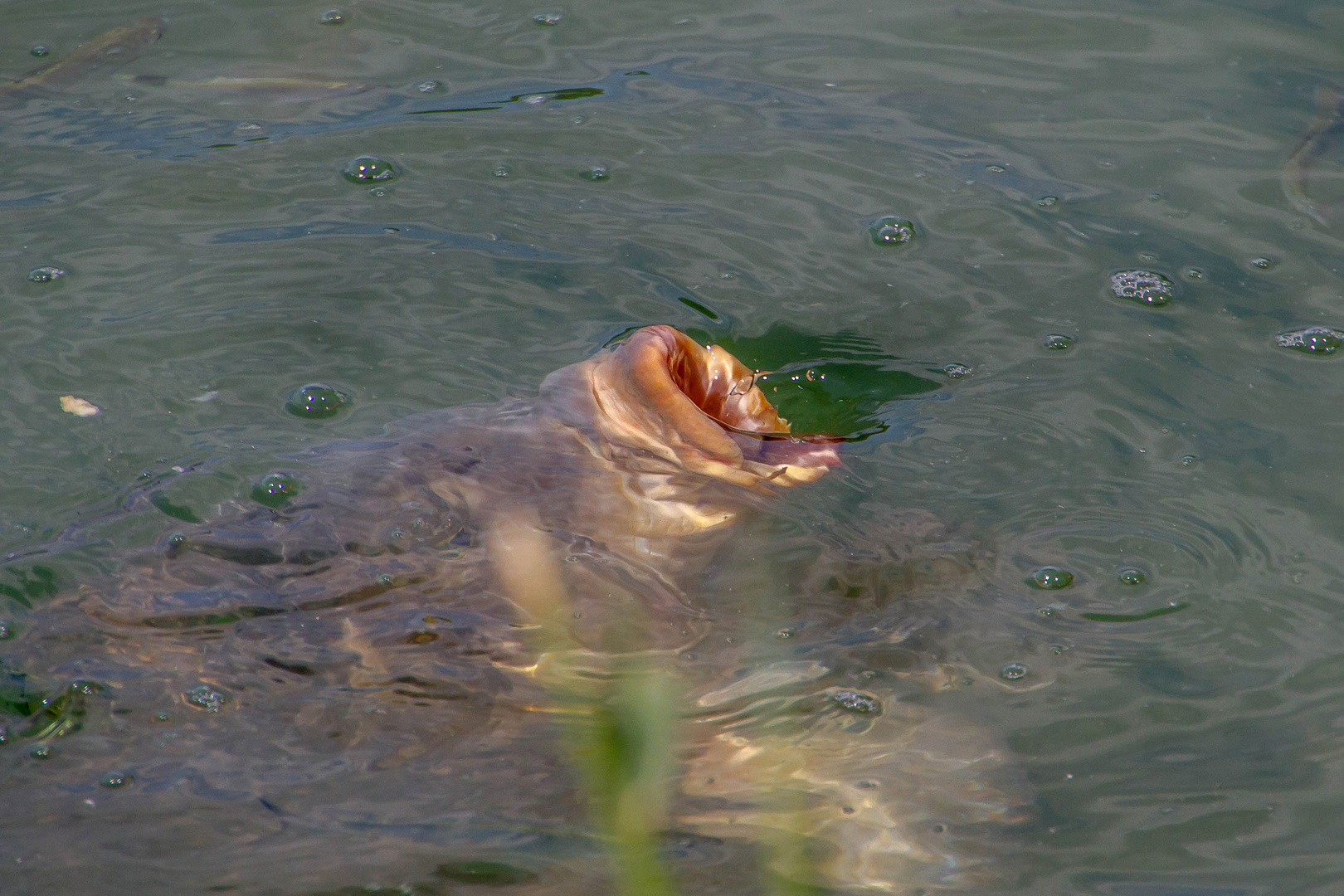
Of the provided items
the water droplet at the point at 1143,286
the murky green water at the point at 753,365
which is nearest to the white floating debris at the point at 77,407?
the murky green water at the point at 753,365

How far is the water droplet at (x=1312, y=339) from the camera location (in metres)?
2.94

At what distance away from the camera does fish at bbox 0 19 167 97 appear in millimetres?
3854

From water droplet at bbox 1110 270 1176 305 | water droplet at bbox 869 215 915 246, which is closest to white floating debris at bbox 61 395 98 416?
water droplet at bbox 869 215 915 246

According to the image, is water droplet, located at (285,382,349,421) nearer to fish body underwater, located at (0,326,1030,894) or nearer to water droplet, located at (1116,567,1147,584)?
fish body underwater, located at (0,326,1030,894)

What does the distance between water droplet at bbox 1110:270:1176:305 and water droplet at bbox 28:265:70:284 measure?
2827mm

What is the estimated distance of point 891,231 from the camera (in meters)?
3.31

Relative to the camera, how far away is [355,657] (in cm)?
206

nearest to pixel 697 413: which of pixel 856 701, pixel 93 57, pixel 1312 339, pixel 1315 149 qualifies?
pixel 856 701

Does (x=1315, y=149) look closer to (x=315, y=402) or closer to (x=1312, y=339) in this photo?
(x=1312, y=339)

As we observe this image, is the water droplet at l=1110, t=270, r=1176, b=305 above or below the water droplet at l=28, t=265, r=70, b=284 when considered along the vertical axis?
above

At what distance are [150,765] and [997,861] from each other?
1396mm

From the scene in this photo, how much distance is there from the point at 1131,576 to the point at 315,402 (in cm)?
189

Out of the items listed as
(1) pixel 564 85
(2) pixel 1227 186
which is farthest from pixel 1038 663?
(1) pixel 564 85

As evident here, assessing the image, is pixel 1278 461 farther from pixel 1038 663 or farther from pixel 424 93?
pixel 424 93
